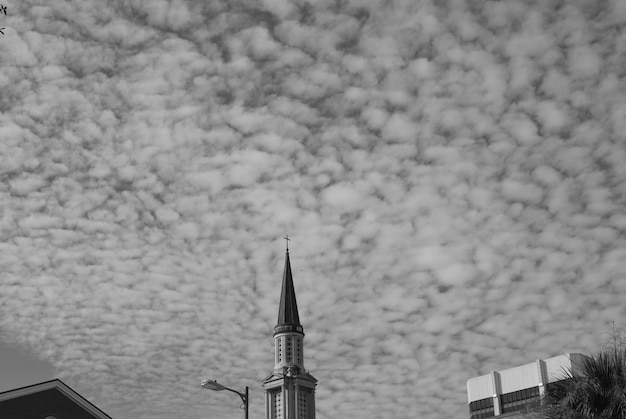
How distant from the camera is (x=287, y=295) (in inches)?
5960

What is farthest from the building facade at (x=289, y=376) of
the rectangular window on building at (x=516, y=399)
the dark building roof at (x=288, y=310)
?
the rectangular window on building at (x=516, y=399)

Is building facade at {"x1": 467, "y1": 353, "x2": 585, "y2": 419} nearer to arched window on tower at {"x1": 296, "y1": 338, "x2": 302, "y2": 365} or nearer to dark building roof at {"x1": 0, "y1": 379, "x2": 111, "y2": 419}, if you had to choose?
arched window on tower at {"x1": 296, "y1": 338, "x2": 302, "y2": 365}

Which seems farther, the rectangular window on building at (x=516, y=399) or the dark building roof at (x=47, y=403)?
the rectangular window on building at (x=516, y=399)

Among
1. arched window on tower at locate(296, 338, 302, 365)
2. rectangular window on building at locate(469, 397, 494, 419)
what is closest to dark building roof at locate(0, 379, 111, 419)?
rectangular window on building at locate(469, 397, 494, 419)

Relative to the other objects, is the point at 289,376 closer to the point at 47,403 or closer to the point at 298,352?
the point at 298,352

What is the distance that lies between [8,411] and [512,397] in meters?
65.1

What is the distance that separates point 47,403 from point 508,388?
6360 centimetres

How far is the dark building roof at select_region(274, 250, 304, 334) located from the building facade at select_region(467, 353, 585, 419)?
52.6 metres

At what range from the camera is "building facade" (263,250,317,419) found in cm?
14325

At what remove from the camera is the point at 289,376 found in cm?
14412

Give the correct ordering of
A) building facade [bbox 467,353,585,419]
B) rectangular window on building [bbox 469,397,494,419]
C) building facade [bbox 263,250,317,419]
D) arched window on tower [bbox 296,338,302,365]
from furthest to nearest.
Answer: arched window on tower [bbox 296,338,302,365]
building facade [bbox 263,250,317,419]
rectangular window on building [bbox 469,397,494,419]
building facade [bbox 467,353,585,419]

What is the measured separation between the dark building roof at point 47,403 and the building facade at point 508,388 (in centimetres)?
5668

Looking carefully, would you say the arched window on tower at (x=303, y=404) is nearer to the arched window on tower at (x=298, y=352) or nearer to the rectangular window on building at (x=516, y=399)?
the arched window on tower at (x=298, y=352)

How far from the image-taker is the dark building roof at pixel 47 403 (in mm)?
43375
